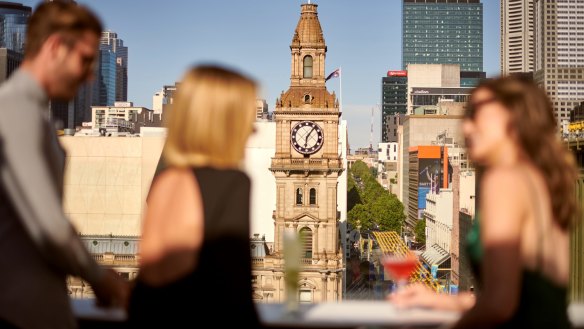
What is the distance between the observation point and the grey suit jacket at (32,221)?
155 inches

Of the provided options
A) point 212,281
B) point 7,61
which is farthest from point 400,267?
point 7,61

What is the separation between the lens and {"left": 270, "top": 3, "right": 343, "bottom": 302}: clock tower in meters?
54.7

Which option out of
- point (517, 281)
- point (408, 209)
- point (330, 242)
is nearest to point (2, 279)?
point (517, 281)

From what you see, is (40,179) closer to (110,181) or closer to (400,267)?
(400,267)

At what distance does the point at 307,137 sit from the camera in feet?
182

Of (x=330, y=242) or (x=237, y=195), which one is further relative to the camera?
(x=330, y=242)

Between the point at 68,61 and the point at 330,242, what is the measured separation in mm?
52342

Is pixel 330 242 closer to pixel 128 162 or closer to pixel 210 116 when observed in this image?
pixel 128 162

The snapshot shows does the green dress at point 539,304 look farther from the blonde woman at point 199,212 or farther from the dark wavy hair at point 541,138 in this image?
the blonde woman at point 199,212

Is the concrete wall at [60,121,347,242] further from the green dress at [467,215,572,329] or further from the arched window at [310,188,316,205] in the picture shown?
the green dress at [467,215,572,329]

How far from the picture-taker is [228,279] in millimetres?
4125

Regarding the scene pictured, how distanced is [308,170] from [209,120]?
51.8 metres

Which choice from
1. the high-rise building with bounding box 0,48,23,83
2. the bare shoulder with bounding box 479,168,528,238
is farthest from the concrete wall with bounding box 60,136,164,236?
the high-rise building with bounding box 0,48,23,83

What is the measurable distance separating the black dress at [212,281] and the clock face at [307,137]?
2008 inches
